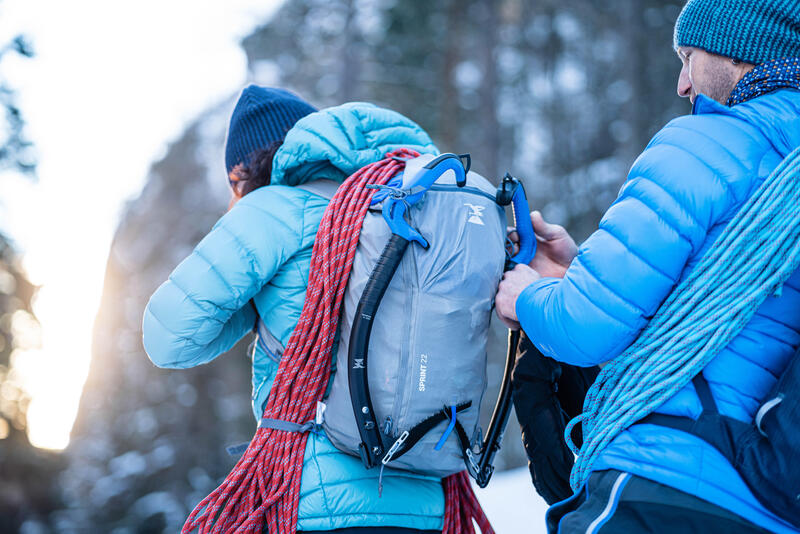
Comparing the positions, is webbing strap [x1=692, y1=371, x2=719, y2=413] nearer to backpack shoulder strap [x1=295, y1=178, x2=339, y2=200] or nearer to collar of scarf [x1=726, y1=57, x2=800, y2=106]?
collar of scarf [x1=726, y1=57, x2=800, y2=106]

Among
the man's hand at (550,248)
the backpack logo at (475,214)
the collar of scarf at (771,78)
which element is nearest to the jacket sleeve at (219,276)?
the backpack logo at (475,214)

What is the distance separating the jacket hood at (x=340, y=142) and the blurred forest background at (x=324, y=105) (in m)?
5.84

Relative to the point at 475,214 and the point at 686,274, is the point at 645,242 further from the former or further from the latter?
the point at 475,214

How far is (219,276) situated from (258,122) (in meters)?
0.72

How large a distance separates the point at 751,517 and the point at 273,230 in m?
1.37

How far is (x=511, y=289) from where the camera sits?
5.90 ft

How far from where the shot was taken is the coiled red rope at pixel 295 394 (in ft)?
5.94

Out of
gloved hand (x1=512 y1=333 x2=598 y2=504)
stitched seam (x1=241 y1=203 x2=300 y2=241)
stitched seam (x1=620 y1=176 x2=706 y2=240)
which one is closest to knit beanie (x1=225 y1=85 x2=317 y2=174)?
stitched seam (x1=241 y1=203 x2=300 y2=241)

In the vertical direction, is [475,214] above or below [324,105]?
above

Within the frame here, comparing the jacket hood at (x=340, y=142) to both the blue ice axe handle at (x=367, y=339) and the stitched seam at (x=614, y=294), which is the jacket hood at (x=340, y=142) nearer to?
the blue ice axe handle at (x=367, y=339)

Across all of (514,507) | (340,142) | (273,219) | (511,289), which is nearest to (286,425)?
(273,219)

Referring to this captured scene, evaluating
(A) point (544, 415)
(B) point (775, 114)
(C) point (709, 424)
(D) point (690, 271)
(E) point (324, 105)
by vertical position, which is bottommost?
(E) point (324, 105)

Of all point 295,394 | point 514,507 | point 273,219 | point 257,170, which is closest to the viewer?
point 295,394

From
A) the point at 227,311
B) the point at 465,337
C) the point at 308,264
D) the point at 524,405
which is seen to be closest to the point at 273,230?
the point at 308,264
